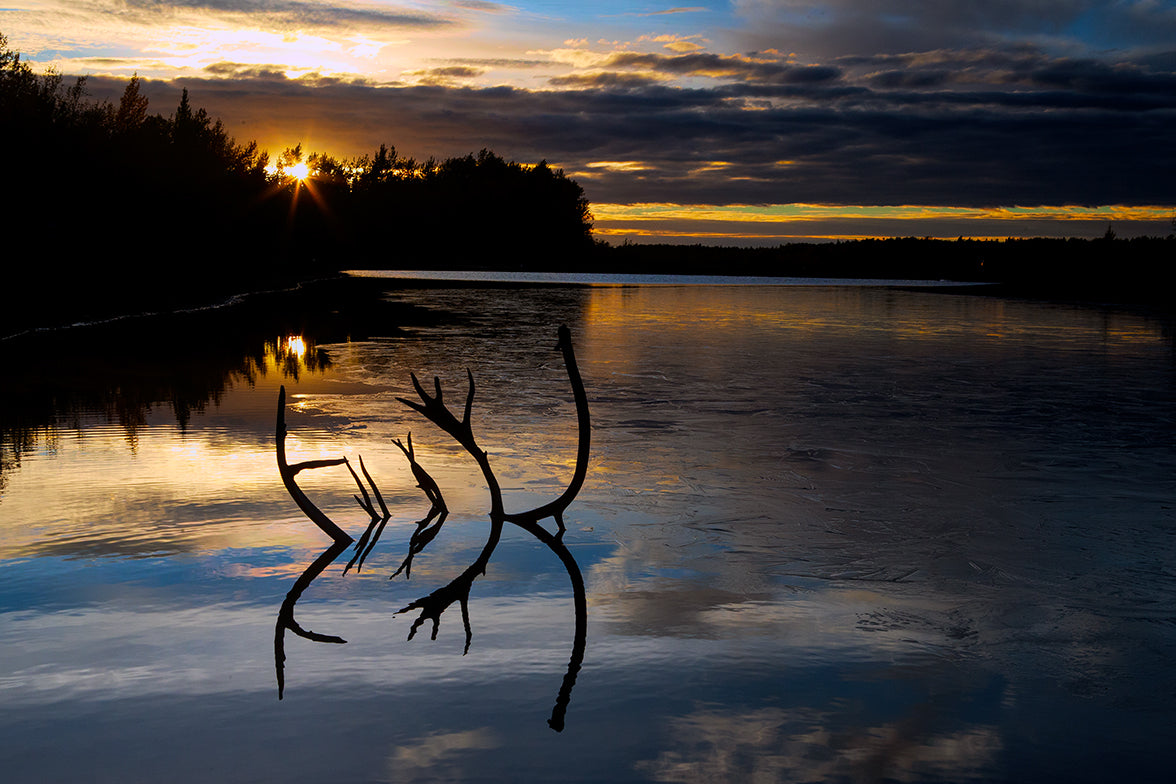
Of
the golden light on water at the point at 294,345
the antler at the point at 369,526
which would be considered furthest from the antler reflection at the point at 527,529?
the golden light on water at the point at 294,345

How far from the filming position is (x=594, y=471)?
10438 millimetres

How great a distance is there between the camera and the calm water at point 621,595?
471cm

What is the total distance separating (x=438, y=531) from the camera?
26.7 ft

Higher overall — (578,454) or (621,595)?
(578,454)

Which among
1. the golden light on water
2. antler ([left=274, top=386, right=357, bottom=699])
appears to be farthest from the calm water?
the golden light on water

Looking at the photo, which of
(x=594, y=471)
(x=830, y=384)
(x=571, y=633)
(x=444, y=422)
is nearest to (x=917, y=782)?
(x=571, y=633)

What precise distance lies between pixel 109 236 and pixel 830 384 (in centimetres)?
2172

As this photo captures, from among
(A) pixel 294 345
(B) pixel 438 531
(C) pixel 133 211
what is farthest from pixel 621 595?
(C) pixel 133 211

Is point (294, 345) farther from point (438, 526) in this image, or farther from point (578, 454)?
point (578, 454)

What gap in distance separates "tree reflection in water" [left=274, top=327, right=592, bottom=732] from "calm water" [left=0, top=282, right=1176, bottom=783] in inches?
3.3

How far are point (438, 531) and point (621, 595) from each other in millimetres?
1838

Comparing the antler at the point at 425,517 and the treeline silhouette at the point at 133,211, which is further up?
the treeline silhouette at the point at 133,211

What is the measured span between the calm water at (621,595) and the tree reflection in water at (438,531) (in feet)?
0.27

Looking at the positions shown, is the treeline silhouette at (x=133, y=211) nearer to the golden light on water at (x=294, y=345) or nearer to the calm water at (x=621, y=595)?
the golden light on water at (x=294, y=345)
